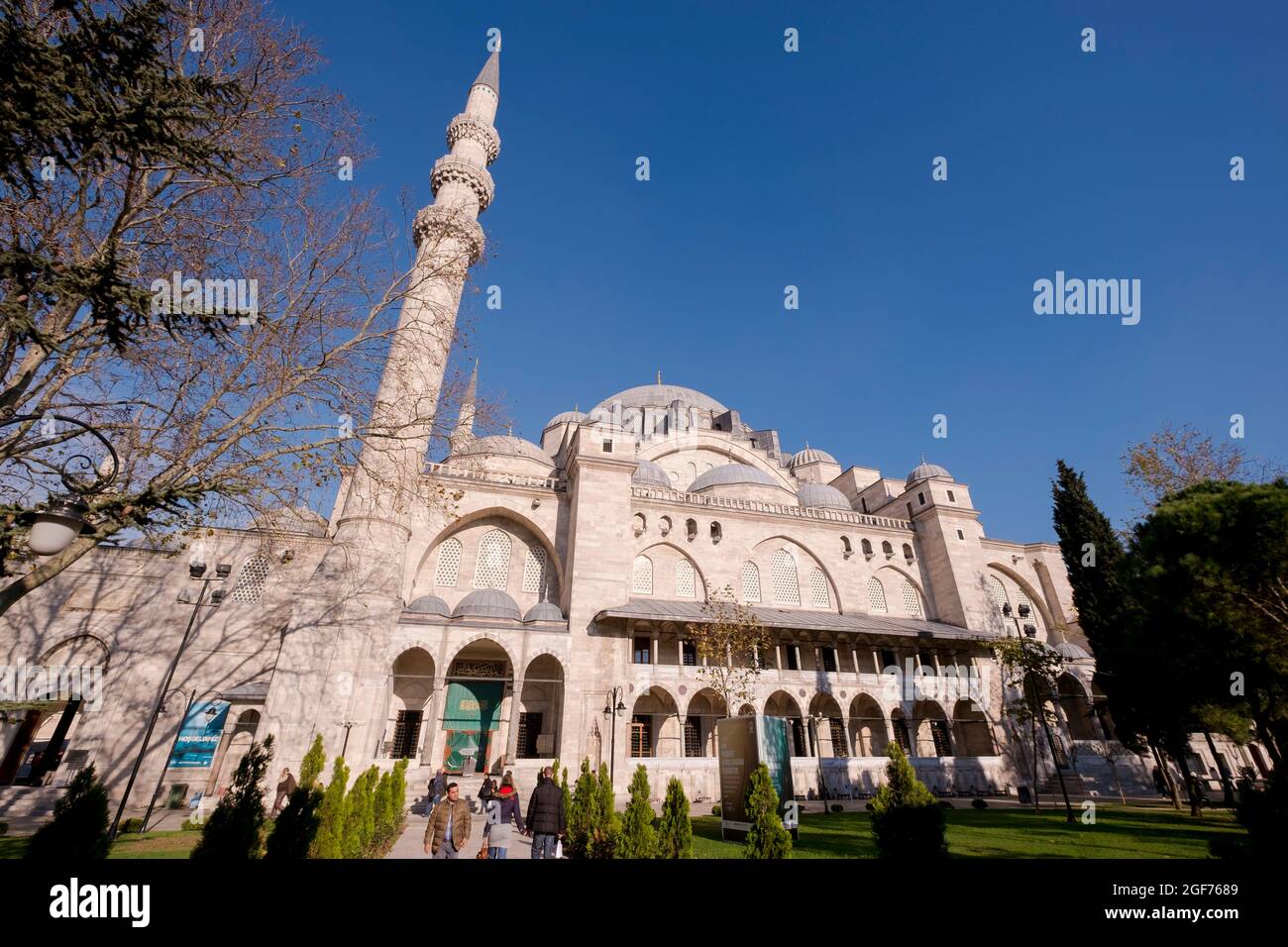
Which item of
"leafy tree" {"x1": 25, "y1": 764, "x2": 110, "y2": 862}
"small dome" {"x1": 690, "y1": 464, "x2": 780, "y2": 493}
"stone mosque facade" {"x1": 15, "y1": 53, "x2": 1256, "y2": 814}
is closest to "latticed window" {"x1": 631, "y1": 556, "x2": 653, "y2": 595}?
"stone mosque facade" {"x1": 15, "y1": 53, "x2": 1256, "y2": 814}

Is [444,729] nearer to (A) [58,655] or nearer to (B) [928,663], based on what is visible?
(A) [58,655]

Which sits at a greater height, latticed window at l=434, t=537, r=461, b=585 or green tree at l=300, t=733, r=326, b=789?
latticed window at l=434, t=537, r=461, b=585

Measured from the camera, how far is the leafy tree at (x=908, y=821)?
6.47m

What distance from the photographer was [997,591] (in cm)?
3047

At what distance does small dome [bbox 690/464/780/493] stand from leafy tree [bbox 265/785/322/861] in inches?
1011

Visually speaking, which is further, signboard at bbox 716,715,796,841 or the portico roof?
the portico roof

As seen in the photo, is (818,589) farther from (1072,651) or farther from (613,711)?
(1072,651)

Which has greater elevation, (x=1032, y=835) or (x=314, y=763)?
(x=314, y=763)

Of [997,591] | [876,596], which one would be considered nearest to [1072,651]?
[997,591]

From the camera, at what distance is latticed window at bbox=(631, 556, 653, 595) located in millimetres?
25250

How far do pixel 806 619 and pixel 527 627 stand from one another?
1179 centimetres

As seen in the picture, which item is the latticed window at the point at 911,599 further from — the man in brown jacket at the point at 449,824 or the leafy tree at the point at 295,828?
the leafy tree at the point at 295,828

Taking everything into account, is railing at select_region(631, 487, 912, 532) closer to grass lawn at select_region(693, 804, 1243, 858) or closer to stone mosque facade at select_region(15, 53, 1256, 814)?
stone mosque facade at select_region(15, 53, 1256, 814)
